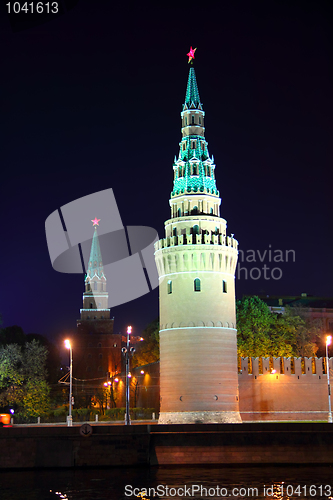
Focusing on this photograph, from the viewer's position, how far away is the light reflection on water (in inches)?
1209

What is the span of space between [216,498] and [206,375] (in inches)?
800

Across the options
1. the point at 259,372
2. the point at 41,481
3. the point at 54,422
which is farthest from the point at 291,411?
the point at 41,481

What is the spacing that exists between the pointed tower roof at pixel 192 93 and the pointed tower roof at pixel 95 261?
6035 centimetres

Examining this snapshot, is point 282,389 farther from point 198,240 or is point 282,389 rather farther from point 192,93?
point 192,93

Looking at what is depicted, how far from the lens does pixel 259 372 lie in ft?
199

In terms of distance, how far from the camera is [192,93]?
58.5m

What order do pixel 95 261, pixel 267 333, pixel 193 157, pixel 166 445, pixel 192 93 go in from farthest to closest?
pixel 95 261 → pixel 267 333 → pixel 192 93 → pixel 193 157 → pixel 166 445

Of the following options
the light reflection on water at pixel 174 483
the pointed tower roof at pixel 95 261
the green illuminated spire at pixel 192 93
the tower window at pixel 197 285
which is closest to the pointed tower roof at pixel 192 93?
the green illuminated spire at pixel 192 93

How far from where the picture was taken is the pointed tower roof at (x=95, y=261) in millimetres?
115125

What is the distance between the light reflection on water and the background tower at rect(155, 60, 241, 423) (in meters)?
12.0

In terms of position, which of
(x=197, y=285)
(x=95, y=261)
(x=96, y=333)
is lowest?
(x=197, y=285)

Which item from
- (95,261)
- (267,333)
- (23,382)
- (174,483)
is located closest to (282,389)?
(267,333)

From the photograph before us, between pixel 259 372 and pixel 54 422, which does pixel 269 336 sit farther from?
pixel 54 422

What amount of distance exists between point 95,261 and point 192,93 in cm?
6123
